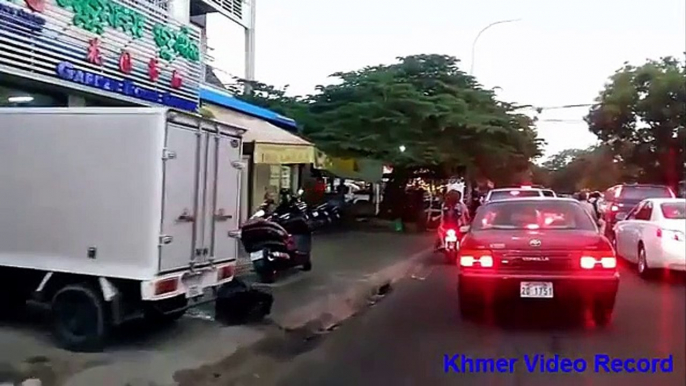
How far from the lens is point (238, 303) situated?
8531 millimetres

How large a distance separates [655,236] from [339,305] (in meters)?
3.95

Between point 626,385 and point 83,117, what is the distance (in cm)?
453

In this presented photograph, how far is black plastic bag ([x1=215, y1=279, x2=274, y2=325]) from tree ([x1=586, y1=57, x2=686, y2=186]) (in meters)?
6.31

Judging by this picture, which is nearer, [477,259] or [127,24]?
[477,259]

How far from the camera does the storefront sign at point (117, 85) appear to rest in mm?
10617

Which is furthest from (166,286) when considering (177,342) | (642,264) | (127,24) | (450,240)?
(450,240)

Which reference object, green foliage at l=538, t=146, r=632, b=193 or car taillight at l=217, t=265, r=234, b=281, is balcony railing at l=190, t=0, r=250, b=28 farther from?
green foliage at l=538, t=146, r=632, b=193

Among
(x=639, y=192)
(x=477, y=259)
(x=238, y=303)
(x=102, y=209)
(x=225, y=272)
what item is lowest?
(x=238, y=303)

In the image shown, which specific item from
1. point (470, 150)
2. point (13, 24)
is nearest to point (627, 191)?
point (470, 150)

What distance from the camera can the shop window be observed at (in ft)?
34.1

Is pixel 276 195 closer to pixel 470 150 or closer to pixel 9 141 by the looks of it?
pixel 470 150

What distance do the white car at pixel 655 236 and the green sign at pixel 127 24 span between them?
7.55 metres

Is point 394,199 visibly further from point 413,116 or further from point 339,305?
point 339,305

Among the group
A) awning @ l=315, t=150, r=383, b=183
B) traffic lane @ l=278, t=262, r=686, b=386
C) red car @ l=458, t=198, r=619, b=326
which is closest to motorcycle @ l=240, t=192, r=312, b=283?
traffic lane @ l=278, t=262, r=686, b=386
